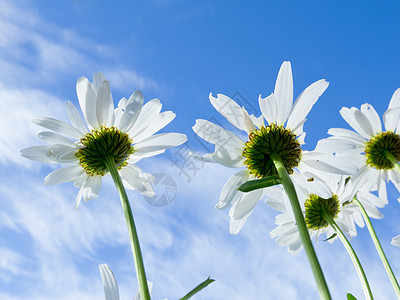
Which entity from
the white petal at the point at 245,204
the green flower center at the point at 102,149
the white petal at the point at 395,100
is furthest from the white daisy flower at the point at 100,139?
the white petal at the point at 395,100

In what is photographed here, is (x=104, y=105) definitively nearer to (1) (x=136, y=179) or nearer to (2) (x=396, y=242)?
(1) (x=136, y=179)

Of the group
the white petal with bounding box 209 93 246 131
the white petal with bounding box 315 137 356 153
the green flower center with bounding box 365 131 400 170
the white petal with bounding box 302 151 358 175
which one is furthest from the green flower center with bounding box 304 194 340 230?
the white petal with bounding box 209 93 246 131

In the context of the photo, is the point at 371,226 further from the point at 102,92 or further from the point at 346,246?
the point at 102,92

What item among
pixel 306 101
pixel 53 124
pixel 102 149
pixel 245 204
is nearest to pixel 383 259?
pixel 245 204

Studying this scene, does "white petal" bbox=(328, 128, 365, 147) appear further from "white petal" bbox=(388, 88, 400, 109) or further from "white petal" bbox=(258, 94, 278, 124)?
"white petal" bbox=(258, 94, 278, 124)

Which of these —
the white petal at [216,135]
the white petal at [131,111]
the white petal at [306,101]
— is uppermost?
the white petal at [131,111]

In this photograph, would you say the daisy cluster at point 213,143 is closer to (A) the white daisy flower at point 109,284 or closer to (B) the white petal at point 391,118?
(A) the white daisy flower at point 109,284
